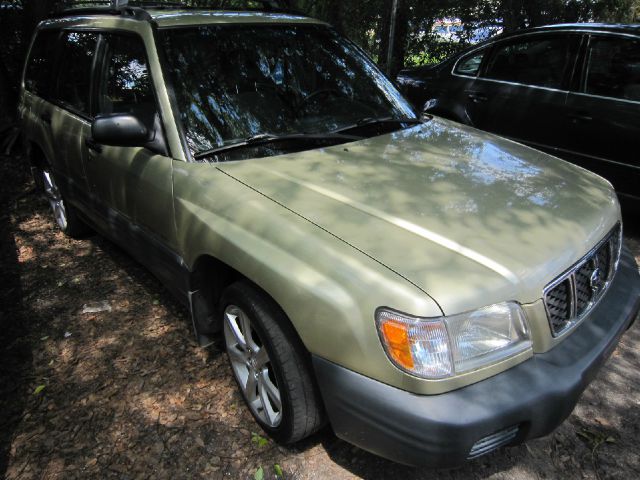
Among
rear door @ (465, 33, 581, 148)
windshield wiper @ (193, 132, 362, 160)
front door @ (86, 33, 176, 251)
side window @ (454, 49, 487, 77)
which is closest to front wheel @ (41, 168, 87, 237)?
front door @ (86, 33, 176, 251)

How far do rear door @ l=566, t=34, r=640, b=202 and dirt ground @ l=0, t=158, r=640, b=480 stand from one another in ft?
5.55

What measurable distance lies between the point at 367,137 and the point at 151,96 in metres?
1.20

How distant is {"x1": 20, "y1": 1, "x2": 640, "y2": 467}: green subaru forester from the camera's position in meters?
1.69

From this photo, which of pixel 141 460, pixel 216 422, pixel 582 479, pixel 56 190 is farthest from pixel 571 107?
pixel 56 190

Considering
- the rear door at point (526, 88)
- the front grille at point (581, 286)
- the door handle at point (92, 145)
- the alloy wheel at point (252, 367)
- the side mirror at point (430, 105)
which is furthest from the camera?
the side mirror at point (430, 105)

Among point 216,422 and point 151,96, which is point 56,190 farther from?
point 216,422

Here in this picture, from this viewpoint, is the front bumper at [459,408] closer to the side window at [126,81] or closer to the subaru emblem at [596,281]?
the subaru emblem at [596,281]

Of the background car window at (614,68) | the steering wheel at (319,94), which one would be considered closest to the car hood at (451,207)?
the steering wheel at (319,94)

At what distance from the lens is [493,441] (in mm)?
1757

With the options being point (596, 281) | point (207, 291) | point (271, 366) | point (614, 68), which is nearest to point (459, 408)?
point (271, 366)

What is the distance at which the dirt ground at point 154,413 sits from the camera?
2238 mm

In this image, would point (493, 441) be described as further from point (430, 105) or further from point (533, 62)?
point (430, 105)

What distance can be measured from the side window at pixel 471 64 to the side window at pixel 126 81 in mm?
3671

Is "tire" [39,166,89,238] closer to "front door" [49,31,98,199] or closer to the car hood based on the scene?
"front door" [49,31,98,199]
